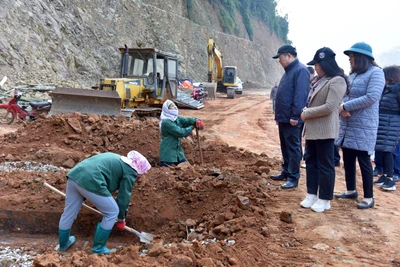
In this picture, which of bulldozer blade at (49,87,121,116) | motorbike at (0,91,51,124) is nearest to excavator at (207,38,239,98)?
motorbike at (0,91,51,124)

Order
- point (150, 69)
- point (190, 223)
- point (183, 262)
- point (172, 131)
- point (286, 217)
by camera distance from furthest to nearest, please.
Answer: point (150, 69), point (172, 131), point (190, 223), point (286, 217), point (183, 262)

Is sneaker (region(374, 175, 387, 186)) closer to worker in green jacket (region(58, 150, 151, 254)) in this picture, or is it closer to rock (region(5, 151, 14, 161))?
worker in green jacket (region(58, 150, 151, 254))

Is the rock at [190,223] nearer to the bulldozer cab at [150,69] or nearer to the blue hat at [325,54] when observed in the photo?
the blue hat at [325,54]

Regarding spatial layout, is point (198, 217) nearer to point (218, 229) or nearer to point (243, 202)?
point (243, 202)

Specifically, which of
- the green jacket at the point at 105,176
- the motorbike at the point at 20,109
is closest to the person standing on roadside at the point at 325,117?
the green jacket at the point at 105,176

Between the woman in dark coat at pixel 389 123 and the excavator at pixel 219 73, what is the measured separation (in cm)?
1805

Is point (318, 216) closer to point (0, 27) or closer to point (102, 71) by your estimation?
point (0, 27)

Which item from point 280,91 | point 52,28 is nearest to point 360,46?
point 280,91

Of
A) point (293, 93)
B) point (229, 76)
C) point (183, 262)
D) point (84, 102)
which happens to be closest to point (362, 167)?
point (293, 93)

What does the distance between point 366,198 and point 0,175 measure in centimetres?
486

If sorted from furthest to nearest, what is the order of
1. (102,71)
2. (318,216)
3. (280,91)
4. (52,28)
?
(102,71), (52,28), (280,91), (318,216)

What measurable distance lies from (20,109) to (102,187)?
7.71 meters

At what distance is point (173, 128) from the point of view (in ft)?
17.8

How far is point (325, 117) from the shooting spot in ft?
12.8
